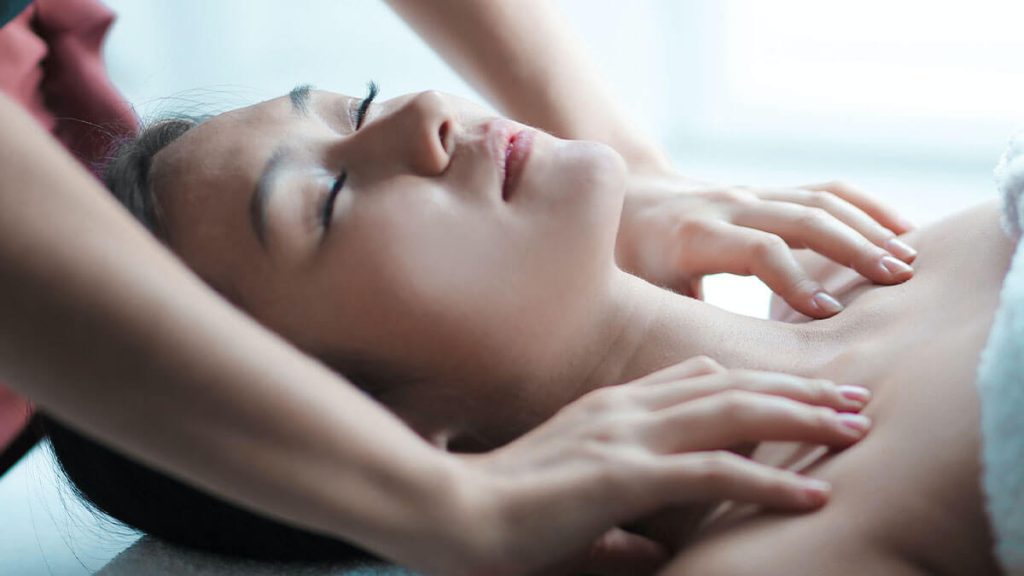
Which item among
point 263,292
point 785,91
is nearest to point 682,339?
point 263,292

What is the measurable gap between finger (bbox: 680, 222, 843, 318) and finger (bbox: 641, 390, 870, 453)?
0.29 metres

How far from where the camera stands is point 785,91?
2471mm

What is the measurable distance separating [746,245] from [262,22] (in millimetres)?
1928

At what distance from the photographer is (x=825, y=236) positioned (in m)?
1.12

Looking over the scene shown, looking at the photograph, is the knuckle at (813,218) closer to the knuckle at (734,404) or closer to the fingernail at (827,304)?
the fingernail at (827,304)

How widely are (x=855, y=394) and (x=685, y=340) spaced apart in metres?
0.19

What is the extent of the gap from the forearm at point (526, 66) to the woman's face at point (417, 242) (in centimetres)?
36

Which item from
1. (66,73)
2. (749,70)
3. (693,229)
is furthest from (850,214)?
(749,70)

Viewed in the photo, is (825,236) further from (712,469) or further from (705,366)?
(712,469)

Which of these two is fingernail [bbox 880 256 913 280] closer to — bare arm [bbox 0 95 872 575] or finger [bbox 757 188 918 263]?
finger [bbox 757 188 918 263]

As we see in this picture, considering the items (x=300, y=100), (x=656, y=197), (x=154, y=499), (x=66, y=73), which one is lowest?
(x=154, y=499)

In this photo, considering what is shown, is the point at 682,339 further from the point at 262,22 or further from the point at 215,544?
the point at 262,22

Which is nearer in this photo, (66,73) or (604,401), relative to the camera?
(604,401)

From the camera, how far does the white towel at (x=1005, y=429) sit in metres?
0.73
